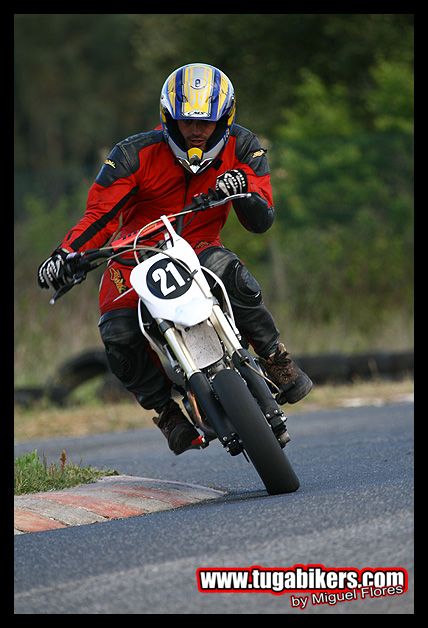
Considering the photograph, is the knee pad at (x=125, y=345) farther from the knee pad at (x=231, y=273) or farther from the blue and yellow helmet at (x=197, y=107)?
the blue and yellow helmet at (x=197, y=107)

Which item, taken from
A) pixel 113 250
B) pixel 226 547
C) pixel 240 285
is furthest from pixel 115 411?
pixel 226 547

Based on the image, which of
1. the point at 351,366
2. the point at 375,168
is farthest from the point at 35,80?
the point at 351,366

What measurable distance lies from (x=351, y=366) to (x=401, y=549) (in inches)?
402

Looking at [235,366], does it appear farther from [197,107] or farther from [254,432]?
[197,107]

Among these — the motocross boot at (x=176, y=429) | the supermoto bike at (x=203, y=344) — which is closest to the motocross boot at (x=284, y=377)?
the supermoto bike at (x=203, y=344)

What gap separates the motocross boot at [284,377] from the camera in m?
7.16

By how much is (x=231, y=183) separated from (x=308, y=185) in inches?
557

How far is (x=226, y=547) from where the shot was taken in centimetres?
490

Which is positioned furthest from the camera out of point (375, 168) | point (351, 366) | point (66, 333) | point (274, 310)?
point (375, 168)

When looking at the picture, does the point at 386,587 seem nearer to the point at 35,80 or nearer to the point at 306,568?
the point at 306,568

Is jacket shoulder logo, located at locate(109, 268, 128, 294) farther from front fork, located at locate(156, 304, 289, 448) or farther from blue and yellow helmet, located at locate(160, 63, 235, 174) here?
blue and yellow helmet, located at locate(160, 63, 235, 174)

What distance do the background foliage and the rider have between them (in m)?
4.26
